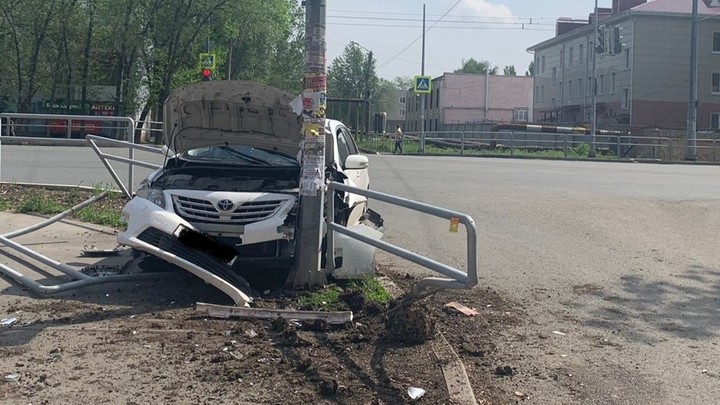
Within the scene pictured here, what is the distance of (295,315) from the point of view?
20.6ft

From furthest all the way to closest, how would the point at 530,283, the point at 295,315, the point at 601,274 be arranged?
the point at 601,274 → the point at 530,283 → the point at 295,315

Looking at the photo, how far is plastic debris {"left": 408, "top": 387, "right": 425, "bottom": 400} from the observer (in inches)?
186

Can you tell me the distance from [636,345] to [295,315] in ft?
8.71

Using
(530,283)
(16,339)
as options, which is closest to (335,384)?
(16,339)

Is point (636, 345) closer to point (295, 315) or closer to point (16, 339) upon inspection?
point (295, 315)

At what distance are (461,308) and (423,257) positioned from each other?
1074 millimetres

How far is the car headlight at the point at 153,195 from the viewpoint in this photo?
740 cm

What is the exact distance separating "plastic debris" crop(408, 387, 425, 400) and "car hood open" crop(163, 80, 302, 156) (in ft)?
12.6

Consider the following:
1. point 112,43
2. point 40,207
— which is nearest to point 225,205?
point 40,207

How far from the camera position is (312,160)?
719 cm

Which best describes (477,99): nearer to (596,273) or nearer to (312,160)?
(596,273)

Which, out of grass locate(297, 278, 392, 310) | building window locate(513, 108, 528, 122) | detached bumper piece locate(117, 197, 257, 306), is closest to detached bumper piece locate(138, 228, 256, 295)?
detached bumper piece locate(117, 197, 257, 306)

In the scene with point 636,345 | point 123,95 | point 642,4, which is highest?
point 642,4

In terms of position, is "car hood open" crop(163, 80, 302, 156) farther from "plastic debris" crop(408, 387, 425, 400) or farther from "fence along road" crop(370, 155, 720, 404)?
"plastic debris" crop(408, 387, 425, 400)
